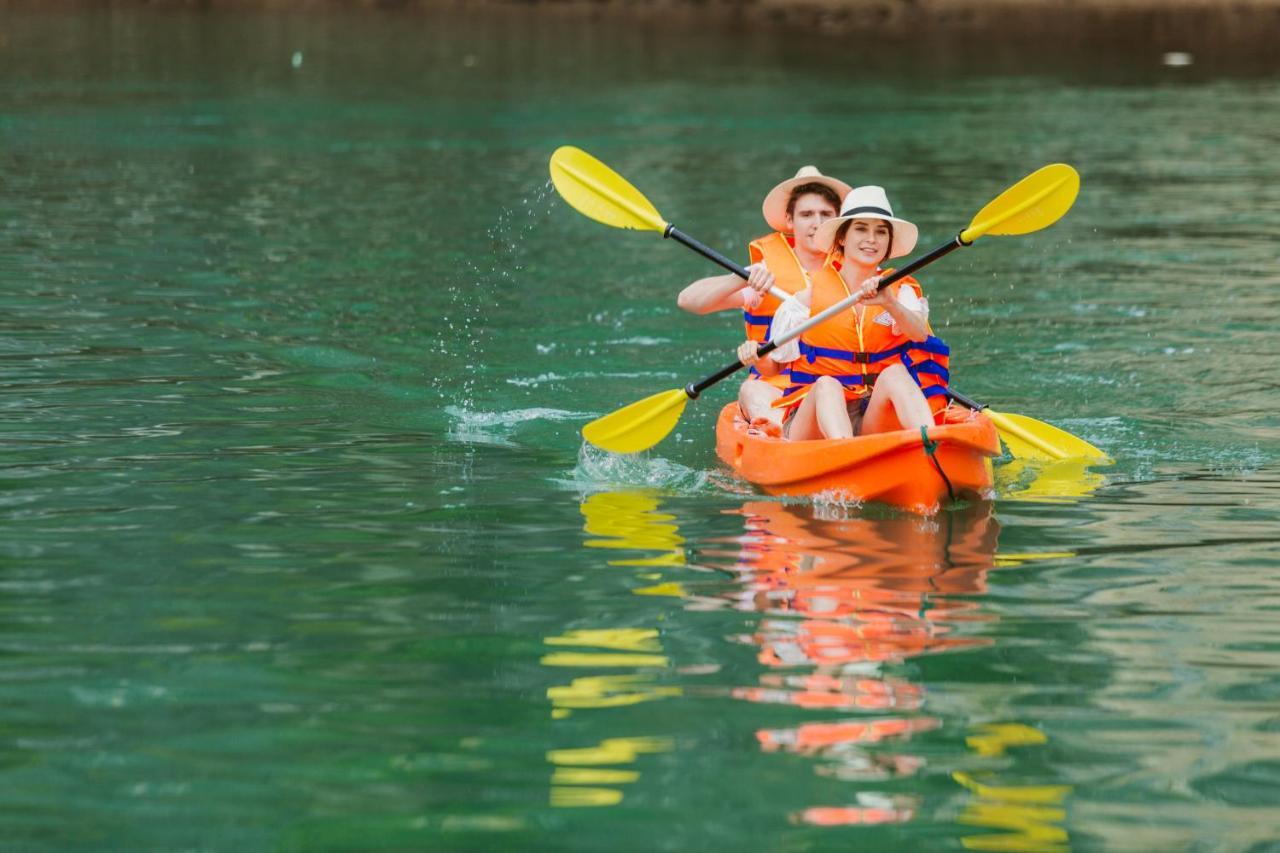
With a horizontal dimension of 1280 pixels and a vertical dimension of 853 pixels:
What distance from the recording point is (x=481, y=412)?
853 centimetres

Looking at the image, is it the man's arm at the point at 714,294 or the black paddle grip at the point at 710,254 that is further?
the man's arm at the point at 714,294

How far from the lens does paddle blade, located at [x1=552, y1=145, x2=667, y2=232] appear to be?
27.3 ft

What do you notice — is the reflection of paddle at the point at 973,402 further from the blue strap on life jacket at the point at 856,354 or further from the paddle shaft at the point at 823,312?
the blue strap on life jacket at the point at 856,354

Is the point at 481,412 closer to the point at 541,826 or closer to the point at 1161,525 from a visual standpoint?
the point at 1161,525

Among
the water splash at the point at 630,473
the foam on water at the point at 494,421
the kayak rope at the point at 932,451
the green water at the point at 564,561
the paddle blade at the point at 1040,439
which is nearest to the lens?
the green water at the point at 564,561

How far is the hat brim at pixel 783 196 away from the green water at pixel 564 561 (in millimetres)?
1010

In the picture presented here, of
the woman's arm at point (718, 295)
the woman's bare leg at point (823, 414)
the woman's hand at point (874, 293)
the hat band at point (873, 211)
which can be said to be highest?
the hat band at point (873, 211)

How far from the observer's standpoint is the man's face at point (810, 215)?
7625mm

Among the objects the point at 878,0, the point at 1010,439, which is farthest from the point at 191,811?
the point at 878,0

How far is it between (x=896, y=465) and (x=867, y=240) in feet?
2.85

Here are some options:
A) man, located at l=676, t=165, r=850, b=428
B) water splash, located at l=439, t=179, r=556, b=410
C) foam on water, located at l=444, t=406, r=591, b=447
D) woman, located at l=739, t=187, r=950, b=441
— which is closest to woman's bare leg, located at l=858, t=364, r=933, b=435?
woman, located at l=739, t=187, r=950, b=441

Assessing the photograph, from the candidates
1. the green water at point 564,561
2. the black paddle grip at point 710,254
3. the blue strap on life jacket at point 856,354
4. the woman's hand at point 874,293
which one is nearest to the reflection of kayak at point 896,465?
the green water at point 564,561

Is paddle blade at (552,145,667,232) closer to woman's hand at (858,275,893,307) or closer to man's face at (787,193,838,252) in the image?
man's face at (787,193,838,252)

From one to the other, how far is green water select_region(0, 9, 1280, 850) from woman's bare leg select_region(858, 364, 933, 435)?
373 millimetres
